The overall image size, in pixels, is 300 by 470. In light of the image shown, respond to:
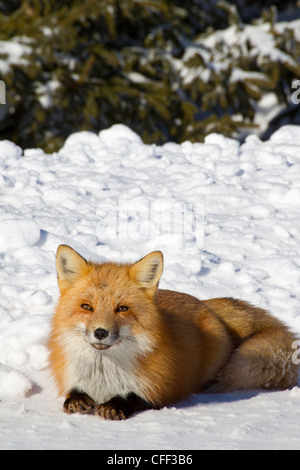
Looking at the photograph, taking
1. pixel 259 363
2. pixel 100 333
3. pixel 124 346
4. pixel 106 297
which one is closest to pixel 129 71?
pixel 259 363

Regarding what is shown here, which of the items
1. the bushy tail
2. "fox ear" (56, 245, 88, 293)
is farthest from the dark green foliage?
"fox ear" (56, 245, 88, 293)

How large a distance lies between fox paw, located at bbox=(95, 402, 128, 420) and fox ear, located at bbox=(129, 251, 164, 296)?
66 centimetres

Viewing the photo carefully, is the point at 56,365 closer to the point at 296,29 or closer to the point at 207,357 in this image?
the point at 207,357

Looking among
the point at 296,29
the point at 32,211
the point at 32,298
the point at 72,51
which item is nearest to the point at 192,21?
the point at 296,29

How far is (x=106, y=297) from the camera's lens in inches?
143

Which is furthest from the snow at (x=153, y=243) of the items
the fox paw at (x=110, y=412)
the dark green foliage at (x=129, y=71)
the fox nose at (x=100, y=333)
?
the dark green foliage at (x=129, y=71)

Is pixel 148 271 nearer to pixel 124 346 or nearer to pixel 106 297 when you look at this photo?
pixel 106 297

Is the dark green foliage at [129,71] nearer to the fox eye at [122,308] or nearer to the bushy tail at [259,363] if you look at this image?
the bushy tail at [259,363]

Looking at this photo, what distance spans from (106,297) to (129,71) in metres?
11.0

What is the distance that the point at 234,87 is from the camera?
13773 millimetres

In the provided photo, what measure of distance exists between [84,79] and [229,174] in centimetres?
624

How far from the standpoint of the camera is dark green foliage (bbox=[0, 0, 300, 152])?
42.1 feet

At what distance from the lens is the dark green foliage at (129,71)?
1282 centimetres

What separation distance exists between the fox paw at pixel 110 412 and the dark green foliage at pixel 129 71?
969cm
